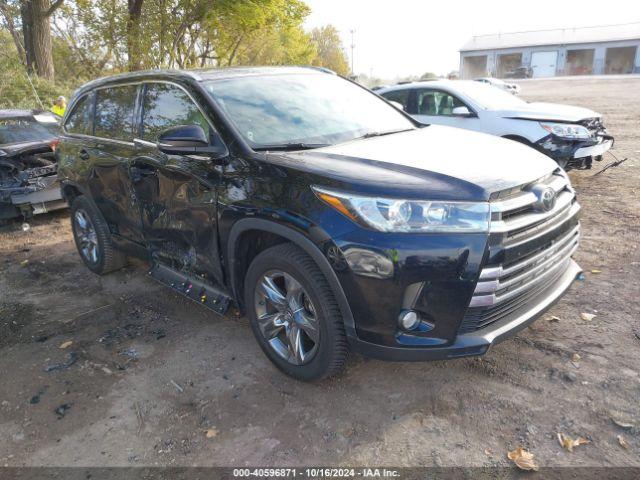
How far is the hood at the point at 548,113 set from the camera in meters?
6.95

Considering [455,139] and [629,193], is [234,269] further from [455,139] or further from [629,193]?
[629,193]

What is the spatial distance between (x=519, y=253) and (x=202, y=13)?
57.6ft

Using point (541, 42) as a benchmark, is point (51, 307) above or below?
below

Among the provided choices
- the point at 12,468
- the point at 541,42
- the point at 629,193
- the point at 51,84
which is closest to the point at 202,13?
the point at 51,84

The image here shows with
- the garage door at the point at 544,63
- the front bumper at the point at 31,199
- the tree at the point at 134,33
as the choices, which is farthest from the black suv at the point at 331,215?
the garage door at the point at 544,63

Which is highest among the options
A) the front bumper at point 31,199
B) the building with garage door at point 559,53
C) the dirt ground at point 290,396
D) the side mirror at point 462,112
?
the building with garage door at point 559,53

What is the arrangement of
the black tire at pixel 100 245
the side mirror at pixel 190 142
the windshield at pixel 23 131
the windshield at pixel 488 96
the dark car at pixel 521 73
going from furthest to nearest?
the dark car at pixel 521 73 < the windshield at pixel 488 96 < the windshield at pixel 23 131 < the black tire at pixel 100 245 < the side mirror at pixel 190 142

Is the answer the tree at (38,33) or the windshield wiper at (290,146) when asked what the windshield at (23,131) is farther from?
the tree at (38,33)

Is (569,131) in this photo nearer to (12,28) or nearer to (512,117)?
(512,117)

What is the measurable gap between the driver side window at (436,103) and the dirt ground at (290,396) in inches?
170

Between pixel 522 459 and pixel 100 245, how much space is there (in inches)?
160

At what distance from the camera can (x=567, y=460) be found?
238 cm

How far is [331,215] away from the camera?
254 cm

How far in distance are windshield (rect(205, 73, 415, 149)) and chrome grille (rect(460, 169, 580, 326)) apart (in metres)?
1.26
